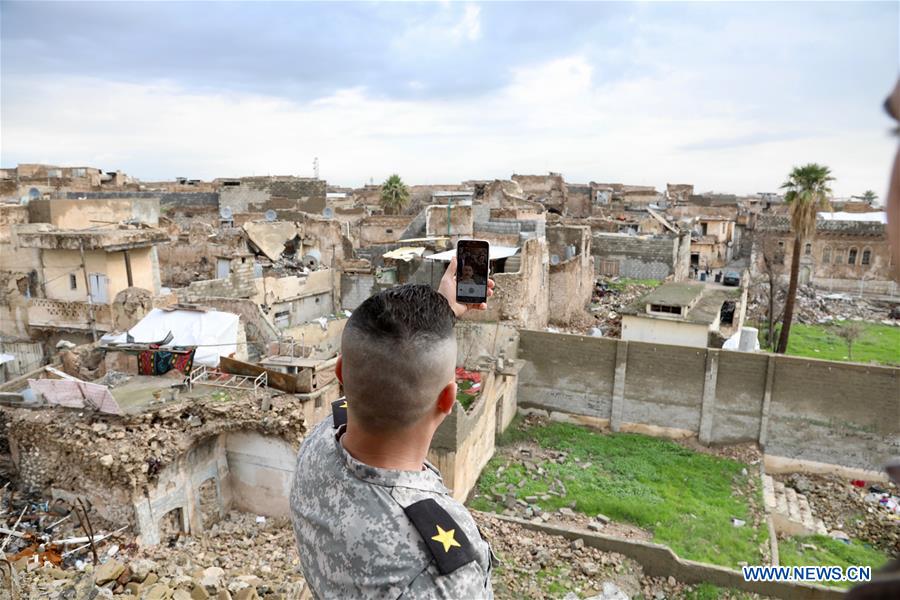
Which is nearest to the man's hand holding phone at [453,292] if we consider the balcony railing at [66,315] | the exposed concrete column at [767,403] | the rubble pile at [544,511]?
the rubble pile at [544,511]

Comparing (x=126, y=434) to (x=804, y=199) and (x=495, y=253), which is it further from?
(x=804, y=199)

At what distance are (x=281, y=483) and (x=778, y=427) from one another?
1522cm

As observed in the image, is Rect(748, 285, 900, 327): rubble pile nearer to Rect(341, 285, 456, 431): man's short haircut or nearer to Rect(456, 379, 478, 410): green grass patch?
Rect(456, 379, 478, 410): green grass patch

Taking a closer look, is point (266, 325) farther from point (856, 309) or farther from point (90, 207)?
point (856, 309)

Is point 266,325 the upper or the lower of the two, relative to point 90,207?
lower

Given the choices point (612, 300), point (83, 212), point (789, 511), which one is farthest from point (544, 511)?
point (83, 212)

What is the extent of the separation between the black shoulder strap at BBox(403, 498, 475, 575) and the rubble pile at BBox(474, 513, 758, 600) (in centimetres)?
953

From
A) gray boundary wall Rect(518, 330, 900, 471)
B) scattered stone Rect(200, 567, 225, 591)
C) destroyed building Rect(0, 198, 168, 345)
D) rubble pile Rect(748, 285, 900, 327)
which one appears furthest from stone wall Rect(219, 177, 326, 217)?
scattered stone Rect(200, 567, 225, 591)

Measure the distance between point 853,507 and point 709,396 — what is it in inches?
185

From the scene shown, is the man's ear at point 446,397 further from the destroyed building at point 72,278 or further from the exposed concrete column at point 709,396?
the exposed concrete column at point 709,396

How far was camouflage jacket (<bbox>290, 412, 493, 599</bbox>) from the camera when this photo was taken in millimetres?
1969

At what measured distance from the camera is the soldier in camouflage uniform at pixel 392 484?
1983 mm

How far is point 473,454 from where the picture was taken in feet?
51.6

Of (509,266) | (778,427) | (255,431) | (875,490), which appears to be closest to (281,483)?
(255,431)
